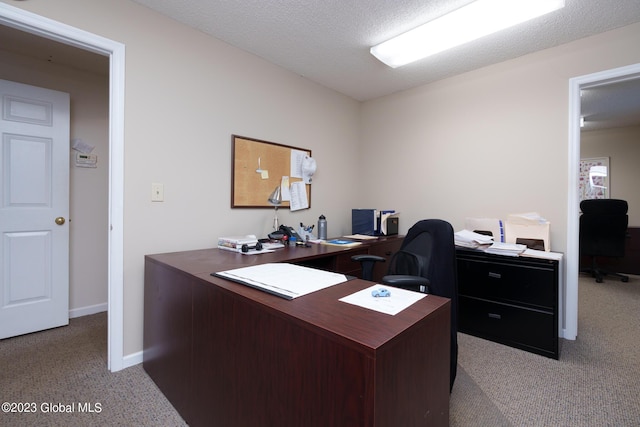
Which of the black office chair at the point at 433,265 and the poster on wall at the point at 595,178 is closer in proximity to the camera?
the black office chair at the point at 433,265

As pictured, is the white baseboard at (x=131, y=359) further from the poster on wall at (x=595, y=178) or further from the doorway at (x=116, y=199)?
the poster on wall at (x=595, y=178)

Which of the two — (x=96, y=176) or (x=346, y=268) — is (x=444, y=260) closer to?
(x=346, y=268)

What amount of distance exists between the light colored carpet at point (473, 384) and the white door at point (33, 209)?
215 millimetres

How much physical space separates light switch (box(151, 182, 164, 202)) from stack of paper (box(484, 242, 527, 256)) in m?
2.49

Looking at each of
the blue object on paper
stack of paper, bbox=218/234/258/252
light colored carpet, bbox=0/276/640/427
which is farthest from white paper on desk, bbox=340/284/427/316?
stack of paper, bbox=218/234/258/252

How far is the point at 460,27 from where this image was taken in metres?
2.05

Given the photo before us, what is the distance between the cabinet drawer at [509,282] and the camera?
82.9 inches

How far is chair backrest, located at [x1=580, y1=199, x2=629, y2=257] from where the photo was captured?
4.02m

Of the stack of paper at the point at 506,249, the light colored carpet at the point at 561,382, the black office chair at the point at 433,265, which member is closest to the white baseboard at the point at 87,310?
the black office chair at the point at 433,265

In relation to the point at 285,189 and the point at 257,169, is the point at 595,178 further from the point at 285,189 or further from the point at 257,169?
the point at 257,169

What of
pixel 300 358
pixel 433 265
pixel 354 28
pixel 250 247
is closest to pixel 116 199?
pixel 250 247

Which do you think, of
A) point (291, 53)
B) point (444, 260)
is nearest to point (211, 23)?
point (291, 53)

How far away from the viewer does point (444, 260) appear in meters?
1.43

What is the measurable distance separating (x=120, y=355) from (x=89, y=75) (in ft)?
8.34
